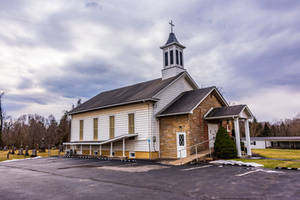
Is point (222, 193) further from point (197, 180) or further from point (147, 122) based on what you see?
point (147, 122)

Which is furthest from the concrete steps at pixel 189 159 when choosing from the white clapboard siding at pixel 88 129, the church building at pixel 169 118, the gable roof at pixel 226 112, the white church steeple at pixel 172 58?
the white clapboard siding at pixel 88 129

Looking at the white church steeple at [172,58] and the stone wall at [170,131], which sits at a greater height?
the white church steeple at [172,58]

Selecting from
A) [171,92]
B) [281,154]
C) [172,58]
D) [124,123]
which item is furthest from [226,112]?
[124,123]

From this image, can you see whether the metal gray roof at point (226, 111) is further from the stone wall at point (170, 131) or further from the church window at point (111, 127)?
the church window at point (111, 127)

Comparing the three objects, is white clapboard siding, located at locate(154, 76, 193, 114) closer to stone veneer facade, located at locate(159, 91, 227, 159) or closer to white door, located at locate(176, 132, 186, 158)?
stone veneer facade, located at locate(159, 91, 227, 159)

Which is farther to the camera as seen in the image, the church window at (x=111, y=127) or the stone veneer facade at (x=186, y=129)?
the church window at (x=111, y=127)

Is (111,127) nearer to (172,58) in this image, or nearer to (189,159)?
(172,58)

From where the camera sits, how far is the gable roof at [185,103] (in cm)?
1853

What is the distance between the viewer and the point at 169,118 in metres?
19.7

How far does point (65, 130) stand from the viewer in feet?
165

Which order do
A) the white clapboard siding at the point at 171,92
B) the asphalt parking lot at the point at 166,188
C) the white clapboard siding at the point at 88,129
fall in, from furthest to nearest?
the white clapboard siding at the point at 88,129 < the white clapboard siding at the point at 171,92 < the asphalt parking lot at the point at 166,188

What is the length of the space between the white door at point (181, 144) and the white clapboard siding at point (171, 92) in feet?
9.68

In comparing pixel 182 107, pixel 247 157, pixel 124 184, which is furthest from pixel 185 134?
pixel 124 184

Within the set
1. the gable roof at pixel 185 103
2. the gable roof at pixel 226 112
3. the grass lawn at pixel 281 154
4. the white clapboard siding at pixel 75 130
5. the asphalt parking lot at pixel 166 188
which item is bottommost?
the grass lawn at pixel 281 154
